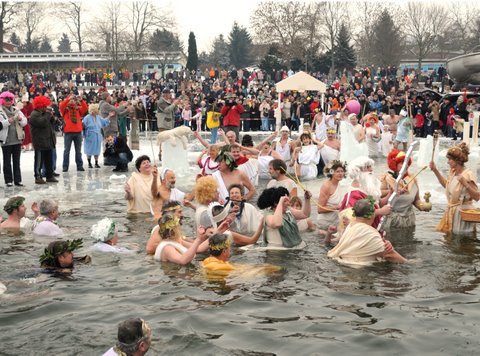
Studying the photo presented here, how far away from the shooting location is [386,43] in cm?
6456

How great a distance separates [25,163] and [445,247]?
498 inches

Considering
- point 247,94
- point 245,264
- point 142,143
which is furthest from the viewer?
point 247,94

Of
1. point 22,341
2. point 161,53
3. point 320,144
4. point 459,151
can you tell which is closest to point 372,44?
point 161,53

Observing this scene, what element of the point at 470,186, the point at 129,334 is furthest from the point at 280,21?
the point at 129,334

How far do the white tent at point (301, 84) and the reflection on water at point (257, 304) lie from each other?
17.7 m

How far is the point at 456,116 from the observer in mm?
27062

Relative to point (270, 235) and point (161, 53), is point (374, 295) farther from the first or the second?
point (161, 53)

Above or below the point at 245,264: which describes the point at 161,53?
above

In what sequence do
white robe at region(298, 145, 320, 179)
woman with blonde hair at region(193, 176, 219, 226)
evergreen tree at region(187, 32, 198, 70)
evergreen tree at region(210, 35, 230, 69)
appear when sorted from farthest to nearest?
1. evergreen tree at region(210, 35, 230, 69)
2. evergreen tree at region(187, 32, 198, 70)
3. white robe at region(298, 145, 320, 179)
4. woman with blonde hair at region(193, 176, 219, 226)

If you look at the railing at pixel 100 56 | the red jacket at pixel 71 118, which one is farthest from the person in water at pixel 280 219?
the railing at pixel 100 56

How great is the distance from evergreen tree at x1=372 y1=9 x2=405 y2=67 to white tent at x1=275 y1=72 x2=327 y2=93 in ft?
125

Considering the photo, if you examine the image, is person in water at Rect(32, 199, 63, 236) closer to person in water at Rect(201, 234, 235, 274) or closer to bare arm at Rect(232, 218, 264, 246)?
bare arm at Rect(232, 218, 264, 246)

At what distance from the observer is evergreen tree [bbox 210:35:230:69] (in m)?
87.8

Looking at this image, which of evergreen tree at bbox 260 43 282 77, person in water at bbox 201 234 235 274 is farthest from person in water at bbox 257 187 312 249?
evergreen tree at bbox 260 43 282 77
